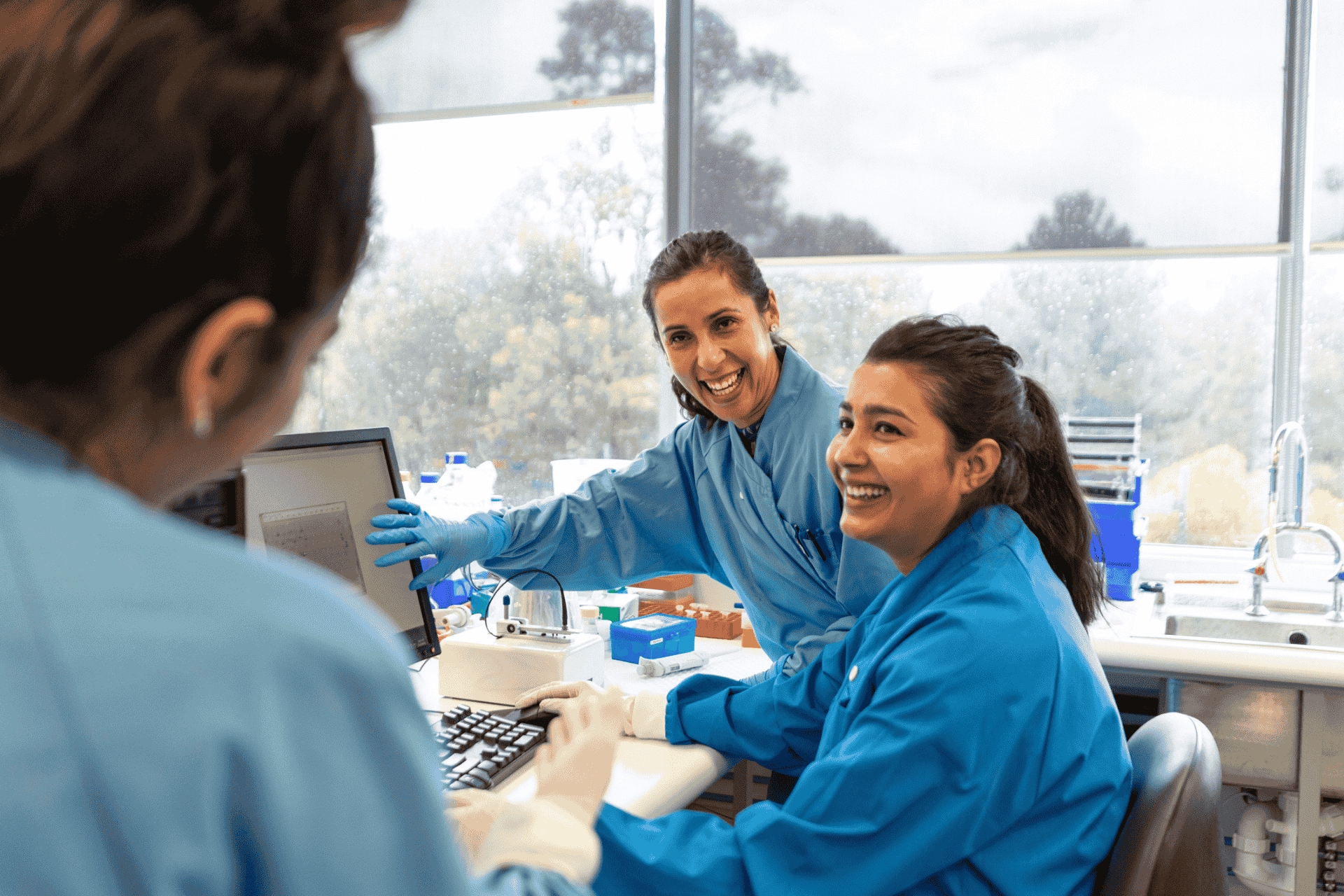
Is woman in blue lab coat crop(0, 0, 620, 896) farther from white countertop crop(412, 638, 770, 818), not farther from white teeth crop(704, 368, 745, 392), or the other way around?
white teeth crop(704, 368, 745, 392)

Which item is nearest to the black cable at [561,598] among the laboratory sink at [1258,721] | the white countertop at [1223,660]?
the white countertop at [1223,660]

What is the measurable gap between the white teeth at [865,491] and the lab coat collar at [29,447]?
1.11 metres

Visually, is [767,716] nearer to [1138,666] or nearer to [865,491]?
[865,491]

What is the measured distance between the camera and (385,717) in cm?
35

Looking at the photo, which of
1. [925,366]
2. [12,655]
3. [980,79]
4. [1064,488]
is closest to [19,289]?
[12,655]

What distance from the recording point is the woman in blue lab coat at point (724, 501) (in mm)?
1676

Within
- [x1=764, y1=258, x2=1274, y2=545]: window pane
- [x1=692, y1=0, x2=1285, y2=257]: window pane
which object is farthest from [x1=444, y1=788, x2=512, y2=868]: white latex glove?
[x1=692, y1=0, x2=1285, y2=257]: window pane

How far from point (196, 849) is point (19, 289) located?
20 centimetres

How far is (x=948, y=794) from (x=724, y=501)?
87 cm

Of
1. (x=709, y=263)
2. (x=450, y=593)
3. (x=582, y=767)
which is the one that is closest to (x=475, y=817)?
(x=582, y=767)

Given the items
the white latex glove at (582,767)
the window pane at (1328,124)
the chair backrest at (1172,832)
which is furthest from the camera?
the window pane at (1328,124)

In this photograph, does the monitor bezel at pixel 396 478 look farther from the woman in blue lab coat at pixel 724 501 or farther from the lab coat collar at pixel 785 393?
the lab coat collar at pixel 785 393

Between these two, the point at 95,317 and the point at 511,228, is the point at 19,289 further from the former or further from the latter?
the point at 511,228

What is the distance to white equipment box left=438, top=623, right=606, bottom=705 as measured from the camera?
1.60 m
